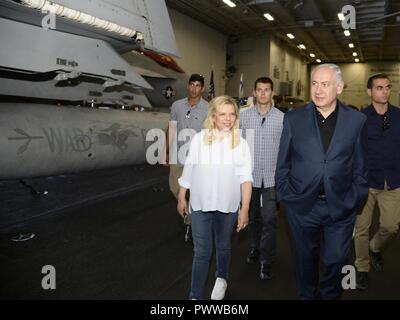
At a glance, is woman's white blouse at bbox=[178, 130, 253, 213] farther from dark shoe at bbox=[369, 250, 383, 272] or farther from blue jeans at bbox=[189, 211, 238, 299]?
dark shoe at bbox=[369, 250, 383, 272]

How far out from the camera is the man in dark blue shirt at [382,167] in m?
3.24

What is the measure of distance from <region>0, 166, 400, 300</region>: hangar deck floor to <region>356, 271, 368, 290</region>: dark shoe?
6 centimetres

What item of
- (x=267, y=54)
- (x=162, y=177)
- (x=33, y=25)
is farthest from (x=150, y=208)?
(x=267, y=54)

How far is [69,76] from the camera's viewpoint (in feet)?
15.7

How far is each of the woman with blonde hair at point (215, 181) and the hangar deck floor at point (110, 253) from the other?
577 millimetres

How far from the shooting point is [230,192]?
8.54 feet

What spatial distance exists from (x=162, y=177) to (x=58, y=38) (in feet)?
14.1

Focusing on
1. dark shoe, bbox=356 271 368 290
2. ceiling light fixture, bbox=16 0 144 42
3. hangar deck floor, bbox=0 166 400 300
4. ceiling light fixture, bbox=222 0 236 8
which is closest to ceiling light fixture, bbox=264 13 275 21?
ceiling light fixture, bbox=222 0 236 8

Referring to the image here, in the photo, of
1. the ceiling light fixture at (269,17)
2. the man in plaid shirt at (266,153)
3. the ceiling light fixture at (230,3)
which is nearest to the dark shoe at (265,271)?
the man in plaid shirt at (266,153)

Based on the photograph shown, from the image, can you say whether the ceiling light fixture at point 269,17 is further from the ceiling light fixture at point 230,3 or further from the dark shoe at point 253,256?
the dark shoe at point 253,256

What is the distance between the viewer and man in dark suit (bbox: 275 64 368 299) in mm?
2355

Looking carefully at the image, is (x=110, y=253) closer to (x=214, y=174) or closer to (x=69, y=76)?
(x=214, y=174)

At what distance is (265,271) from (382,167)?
58.5 inches

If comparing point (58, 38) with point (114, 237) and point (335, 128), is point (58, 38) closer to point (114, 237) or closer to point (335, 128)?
point (114, 237)
